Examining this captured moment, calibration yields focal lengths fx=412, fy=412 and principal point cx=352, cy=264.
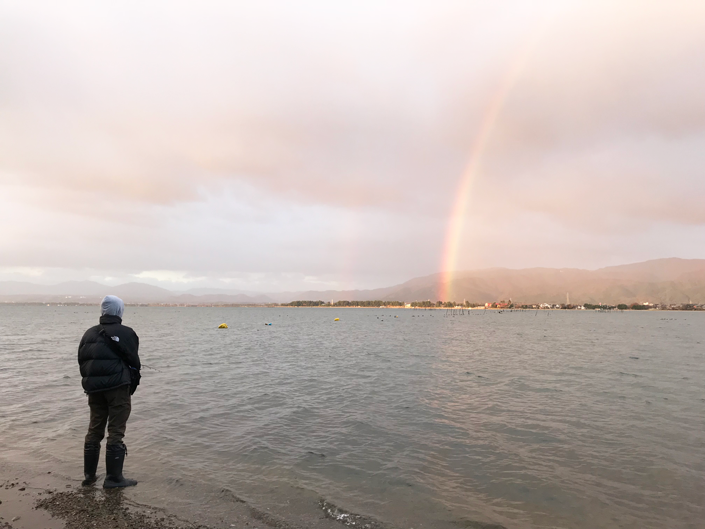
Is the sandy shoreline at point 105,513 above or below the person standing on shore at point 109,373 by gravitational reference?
below

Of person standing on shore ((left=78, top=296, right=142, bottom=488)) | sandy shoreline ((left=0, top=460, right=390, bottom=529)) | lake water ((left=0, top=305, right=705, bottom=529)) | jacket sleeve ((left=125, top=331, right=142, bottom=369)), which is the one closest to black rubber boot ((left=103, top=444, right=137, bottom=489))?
person standing on shore ((left=78, top=296, right=142, bottom=488))

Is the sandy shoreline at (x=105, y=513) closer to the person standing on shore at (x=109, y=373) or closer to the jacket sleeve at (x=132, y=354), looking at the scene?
the person standing on shore at (x=109, y=373)

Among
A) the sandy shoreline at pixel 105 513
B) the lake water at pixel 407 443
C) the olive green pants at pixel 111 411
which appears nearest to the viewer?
the sandy shoreline at pixel 105 513

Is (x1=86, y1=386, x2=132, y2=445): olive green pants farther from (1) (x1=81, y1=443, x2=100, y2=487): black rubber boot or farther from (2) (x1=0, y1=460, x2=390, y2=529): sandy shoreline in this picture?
(2) (x1=0, y1=460, x2=390, y2=529): sandy shoreline

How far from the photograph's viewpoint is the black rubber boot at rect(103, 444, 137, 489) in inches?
368

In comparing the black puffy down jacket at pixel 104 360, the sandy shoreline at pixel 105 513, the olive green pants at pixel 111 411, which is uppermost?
the black puffy down jacket at pixel 104 360

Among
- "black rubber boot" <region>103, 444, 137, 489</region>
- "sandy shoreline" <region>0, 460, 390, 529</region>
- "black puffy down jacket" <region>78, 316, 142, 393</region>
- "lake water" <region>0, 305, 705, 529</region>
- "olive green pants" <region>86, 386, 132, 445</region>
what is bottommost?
"lake water" <region>0, 305, 705, 529</region>

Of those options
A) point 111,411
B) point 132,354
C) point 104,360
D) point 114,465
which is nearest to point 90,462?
point 114,465

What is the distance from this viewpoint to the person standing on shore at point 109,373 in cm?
856

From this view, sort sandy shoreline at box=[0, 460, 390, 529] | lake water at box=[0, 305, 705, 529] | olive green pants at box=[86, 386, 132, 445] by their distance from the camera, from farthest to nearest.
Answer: lake water at box=[0, 305, 705, 529] → olive green pants at box=[86, 386, 132, 445] → sandy shoreline at box=[0, 460, 390, 529]

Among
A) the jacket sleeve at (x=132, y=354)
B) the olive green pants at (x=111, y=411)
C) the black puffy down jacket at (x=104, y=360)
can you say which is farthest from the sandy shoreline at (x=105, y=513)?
the jacket sleeve at (x=132, y=354)

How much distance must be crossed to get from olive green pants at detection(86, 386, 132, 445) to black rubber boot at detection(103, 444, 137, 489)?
0.30 m

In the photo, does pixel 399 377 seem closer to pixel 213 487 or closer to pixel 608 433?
pixel 608 433

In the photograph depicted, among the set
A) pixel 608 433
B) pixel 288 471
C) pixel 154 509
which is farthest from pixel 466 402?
pixel 154 509
